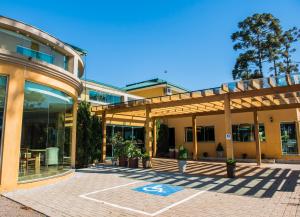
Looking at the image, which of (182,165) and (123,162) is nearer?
(182,165)

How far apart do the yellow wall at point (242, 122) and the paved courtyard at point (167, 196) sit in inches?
287

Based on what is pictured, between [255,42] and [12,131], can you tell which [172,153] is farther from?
[255,42]

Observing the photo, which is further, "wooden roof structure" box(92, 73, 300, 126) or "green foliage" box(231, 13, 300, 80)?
"green foliage" box(231, 13, 300, 80)

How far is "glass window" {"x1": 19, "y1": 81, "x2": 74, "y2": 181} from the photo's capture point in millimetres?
8477

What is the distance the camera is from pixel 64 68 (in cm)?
1045

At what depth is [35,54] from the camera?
29.5 feet

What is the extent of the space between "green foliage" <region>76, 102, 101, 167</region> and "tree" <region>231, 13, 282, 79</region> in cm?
1999

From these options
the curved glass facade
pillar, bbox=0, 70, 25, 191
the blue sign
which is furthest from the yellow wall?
pillar, bbox=0, 70, 25, 191

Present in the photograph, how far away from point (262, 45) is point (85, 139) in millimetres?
22749

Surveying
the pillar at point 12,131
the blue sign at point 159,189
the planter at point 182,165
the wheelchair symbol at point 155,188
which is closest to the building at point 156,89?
the planter at point 182,165

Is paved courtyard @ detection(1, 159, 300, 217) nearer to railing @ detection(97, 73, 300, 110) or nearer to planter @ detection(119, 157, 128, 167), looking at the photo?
railing @ detection(97, 73, 300, 110)

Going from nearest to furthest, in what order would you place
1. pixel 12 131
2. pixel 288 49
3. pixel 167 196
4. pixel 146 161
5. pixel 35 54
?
1. pixel 167 196
2. pixel 12 131
3. pixel 35 54
4. pixel 146 161
5. pixel 288 49

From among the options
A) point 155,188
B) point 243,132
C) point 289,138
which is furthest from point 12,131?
point 289,138

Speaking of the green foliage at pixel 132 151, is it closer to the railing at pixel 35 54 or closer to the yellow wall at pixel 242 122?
the railing at pixel 35 54
